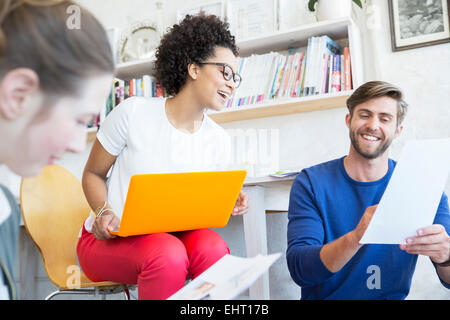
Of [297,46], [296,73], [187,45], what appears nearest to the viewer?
[187,45]

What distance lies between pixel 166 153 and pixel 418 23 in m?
1.34

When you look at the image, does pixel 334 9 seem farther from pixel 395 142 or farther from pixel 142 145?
pixel 142 145

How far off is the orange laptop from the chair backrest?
0.55 meters

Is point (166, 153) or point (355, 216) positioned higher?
point (166, 153)

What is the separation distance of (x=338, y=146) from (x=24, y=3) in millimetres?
1745

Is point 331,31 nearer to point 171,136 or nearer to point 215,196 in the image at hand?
point 171,136

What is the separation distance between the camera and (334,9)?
1942 mm

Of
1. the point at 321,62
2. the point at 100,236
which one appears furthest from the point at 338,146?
the point at 100,236

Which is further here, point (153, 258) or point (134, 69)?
point (134, 69)

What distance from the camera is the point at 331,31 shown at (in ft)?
6.58

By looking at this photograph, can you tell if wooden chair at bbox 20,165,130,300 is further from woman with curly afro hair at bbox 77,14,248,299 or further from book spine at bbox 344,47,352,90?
book spine at bbox 344,47,352,90

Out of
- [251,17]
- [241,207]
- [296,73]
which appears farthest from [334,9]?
[241,207]

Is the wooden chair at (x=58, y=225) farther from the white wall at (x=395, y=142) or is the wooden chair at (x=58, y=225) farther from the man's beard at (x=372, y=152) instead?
the man's beard at (x=372, y=152)

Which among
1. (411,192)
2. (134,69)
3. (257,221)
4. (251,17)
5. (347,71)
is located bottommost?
(257,221)
